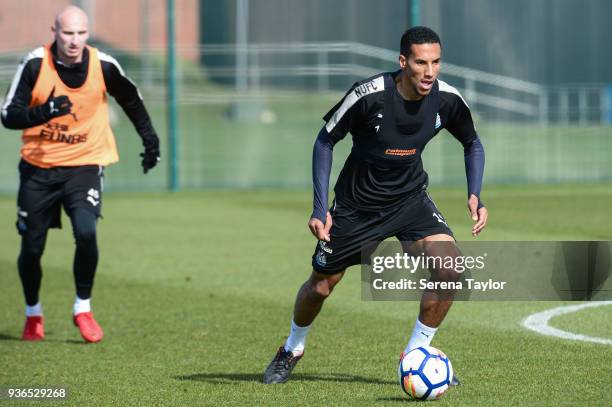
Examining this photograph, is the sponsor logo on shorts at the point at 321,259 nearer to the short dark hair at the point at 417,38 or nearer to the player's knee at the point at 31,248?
the short dark hair at the point at 417,38

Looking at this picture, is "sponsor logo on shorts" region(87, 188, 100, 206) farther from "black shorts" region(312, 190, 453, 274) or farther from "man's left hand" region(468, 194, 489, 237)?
"man's left hand" region(468, 194, 489, 237)

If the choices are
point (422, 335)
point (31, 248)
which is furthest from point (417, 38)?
point (31, 248)

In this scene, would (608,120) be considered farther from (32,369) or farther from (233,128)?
(32,369)

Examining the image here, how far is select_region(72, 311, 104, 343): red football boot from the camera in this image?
854cm

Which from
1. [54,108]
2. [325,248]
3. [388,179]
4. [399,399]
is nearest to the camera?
[399,399]

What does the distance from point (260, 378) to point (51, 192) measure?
2.45 meters

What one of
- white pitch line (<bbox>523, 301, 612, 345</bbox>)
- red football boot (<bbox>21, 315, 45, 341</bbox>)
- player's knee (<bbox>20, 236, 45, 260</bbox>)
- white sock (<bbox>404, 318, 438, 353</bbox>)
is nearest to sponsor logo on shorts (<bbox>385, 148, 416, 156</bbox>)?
white sock (<bbox>404, 318, 438, 353</bbox>)

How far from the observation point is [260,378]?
7121 mm

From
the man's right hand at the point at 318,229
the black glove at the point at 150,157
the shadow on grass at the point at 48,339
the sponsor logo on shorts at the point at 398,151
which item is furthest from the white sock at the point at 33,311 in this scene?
the sponsor logo on shorts at the point at 398,151

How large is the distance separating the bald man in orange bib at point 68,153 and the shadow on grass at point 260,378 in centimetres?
157

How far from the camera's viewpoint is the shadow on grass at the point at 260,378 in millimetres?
6934

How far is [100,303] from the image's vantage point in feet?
34.2

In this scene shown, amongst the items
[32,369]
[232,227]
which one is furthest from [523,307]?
[232,227]

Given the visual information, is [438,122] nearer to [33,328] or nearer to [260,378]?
[260,378]
